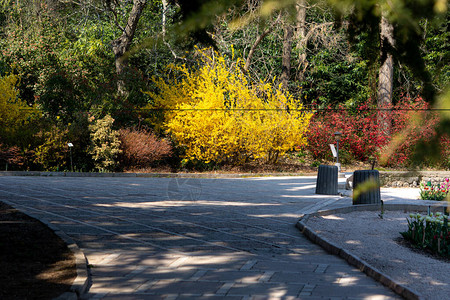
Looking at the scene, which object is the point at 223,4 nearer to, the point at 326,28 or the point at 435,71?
the point at 435,71

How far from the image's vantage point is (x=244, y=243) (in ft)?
26.0

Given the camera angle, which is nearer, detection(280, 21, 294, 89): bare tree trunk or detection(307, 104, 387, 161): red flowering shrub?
detection(307, 104, 387, 161): red flowering shrub

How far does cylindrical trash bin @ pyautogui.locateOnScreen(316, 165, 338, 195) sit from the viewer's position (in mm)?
15078

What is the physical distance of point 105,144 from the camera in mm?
21281

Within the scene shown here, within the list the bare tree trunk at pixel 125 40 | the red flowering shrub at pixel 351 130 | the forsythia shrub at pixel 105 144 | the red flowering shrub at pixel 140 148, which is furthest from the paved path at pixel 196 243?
the red flowering shrub at pixel 351 130

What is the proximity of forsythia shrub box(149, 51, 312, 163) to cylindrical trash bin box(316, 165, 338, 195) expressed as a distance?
8.19 m

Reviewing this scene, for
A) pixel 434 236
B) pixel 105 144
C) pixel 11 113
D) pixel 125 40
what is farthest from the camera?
pixel 125 40

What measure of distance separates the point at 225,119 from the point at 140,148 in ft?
14.2

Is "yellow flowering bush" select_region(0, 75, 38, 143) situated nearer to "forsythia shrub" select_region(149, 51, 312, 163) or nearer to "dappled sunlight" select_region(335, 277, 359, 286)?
"forsythia shrub" select_region(149, 51, 312, 163)

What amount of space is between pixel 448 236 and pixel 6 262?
6.38 m

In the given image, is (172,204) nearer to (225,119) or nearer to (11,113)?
(225,119)

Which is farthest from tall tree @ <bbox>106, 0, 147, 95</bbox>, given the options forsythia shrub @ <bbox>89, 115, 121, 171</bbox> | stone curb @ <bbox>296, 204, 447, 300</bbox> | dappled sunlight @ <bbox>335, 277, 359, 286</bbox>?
dappled sunlight @ <bbox>335, 277, 359, 286</bbox>

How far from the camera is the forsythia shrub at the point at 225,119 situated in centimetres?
2328

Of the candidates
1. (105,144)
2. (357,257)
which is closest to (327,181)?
(357,257)
